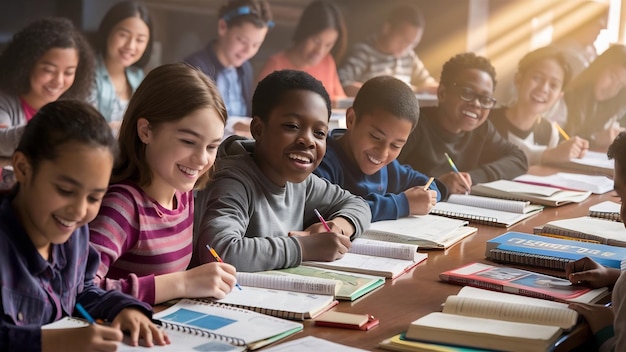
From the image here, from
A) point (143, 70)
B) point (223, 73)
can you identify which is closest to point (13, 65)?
point (143, 70)

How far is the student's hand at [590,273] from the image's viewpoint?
76.1 inches

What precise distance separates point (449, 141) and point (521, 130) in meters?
0.72

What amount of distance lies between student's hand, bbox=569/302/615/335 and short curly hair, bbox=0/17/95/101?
1846 millimetres

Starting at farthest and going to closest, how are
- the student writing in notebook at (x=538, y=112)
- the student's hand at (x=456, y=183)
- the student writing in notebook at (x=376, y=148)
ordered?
the student writing in notebook at (x=538, y=112) → the student's hand at (x=456, y=183) → the student writing in notebook at (x=376, y=148)

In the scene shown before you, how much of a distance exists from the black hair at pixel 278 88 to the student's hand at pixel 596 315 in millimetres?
782

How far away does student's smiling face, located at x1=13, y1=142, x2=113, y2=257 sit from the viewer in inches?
51.9

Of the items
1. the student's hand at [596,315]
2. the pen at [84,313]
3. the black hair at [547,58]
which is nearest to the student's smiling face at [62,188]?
the pen at [84,313]

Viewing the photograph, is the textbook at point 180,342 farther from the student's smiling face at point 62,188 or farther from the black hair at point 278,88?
the black hair at point 278,88

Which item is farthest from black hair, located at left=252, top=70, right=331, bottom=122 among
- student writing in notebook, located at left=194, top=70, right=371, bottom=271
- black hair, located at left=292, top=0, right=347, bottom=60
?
black hair, located at left=292, top=0, right=347, bottom=60

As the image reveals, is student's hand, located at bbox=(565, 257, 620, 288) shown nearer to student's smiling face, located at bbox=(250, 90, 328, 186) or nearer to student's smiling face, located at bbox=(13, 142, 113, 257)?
student's smiling face, located at bbox=(250, 90, 328, 186)

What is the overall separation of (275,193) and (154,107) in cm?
46

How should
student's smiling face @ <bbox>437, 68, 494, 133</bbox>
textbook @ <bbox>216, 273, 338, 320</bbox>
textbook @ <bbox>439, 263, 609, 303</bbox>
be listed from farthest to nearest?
student's smiling face @ <bbox>437, 68, 494, 133</bbox> → textbook @ <bbox>439, 263, 609, 303</bbox> → textbook @ <bbox>216, 273, 338, 320</bbox>

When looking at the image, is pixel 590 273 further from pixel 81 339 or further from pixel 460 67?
pixel 460 67

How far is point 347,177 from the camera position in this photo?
2.66 metres
